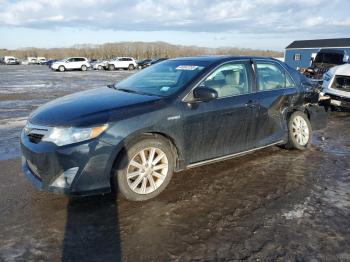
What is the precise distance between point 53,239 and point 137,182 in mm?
1129

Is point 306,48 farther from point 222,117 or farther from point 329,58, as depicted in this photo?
point 222,117

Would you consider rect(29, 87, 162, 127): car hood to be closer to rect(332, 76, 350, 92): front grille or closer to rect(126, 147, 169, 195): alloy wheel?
rect(126, 147, 169, 195): alloy wheel

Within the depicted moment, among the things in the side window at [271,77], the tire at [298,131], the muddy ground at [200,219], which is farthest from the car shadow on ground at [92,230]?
the tire at [298,131]

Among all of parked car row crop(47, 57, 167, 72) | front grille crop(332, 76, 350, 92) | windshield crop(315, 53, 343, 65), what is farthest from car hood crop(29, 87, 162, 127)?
parked car row crop(47, 57, 167, 72)

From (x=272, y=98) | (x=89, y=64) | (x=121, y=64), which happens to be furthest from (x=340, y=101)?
(x=121, y=64)

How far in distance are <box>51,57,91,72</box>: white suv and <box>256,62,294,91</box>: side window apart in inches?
1577

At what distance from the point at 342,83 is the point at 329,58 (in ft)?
28.0

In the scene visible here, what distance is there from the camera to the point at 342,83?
32.0 ft

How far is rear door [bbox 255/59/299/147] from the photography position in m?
5.42

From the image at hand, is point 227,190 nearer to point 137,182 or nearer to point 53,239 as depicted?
point 137,182

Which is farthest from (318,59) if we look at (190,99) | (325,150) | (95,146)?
(95,146)

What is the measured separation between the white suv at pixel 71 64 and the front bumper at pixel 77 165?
41.2 m

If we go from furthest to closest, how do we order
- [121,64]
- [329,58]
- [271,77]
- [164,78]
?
1. [121,64]
2. [329,58]
3. [271,77]
4. [164,78]

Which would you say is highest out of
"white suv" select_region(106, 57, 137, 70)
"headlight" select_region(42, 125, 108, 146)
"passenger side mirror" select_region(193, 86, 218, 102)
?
"passenger side mirror" select_region(193, 86, 218, 102)
